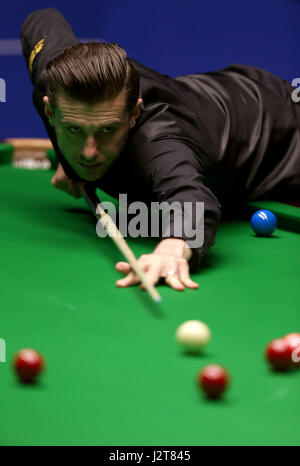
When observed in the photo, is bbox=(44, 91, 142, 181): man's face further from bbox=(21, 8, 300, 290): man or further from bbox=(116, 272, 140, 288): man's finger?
bbox=(116, 272, 140, 288): man's finger

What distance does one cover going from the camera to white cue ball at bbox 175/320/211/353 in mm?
1639

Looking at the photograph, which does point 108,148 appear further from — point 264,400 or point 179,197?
point 264,400

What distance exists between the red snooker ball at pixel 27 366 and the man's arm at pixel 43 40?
1.95 meters

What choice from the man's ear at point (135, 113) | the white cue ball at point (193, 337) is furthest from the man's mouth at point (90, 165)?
the white cue ball at point (193, 337)

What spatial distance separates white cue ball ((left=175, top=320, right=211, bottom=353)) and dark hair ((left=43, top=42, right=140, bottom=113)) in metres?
1.09

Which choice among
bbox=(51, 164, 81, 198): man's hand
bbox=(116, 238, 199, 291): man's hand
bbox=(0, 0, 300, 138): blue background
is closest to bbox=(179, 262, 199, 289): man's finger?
bbox=(116, 238, 199, 291): man's hand

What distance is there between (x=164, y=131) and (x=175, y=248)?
658mm

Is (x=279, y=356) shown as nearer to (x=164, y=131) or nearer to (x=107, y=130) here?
(x=107, y=130)

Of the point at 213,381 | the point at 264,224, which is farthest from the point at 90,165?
the point at 213,381

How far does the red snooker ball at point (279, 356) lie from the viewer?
1.55 meters

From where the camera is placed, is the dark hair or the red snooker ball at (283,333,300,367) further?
the dark hair

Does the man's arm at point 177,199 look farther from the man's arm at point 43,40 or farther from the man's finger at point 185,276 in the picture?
the man's arm at point 43,40

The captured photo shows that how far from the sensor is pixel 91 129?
2.48 m
